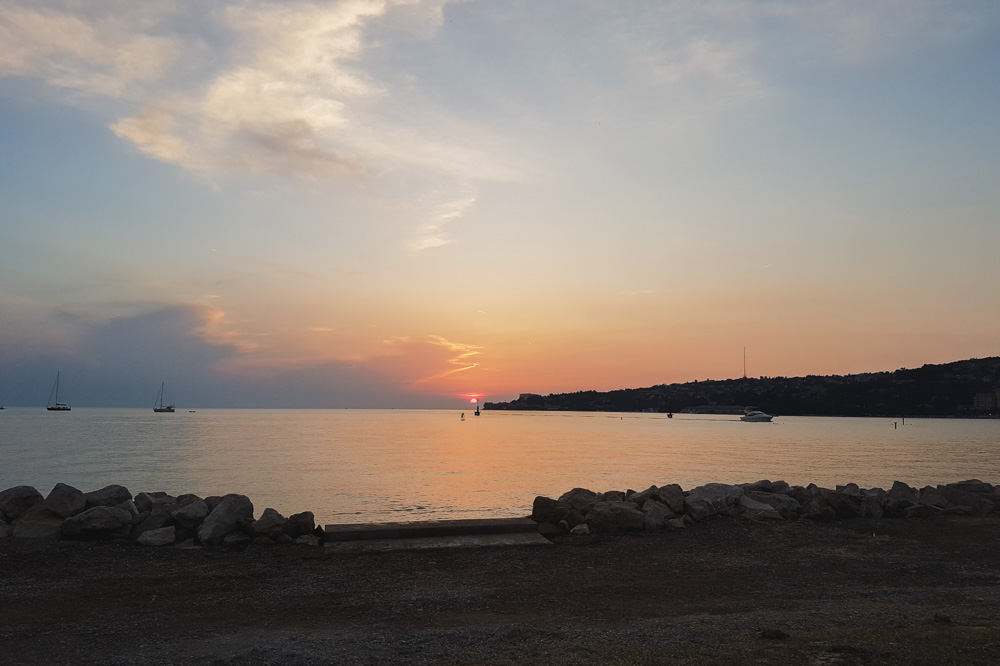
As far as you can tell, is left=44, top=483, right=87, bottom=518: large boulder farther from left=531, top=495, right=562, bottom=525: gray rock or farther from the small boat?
the small boat

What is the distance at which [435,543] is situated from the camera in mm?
11859

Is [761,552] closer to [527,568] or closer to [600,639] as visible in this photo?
[527,568]

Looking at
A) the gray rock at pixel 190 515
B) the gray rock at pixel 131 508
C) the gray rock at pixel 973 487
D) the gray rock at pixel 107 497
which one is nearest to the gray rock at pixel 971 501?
the gray rock at pixel 973 487

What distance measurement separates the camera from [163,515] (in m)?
12.6

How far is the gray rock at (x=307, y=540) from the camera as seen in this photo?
12078 millimetres

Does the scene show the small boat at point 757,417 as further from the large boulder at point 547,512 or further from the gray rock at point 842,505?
the large boulder at point 547,512

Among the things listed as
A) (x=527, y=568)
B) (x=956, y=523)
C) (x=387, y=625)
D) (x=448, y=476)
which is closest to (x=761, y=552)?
(x=527, y=568)

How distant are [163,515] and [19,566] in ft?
8.28

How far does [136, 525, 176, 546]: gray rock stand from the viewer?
11.8m

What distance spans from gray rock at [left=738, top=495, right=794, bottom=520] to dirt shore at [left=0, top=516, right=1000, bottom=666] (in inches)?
50.5

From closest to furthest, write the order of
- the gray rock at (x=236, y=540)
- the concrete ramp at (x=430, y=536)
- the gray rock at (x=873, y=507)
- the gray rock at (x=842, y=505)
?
the concrete ramp at (x=430, y=536) < the gray rock at (x=236, y=540) < the gray rock at (x=842, y=505) < the gray rock at (x=873, y=507)

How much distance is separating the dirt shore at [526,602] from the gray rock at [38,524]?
683mm

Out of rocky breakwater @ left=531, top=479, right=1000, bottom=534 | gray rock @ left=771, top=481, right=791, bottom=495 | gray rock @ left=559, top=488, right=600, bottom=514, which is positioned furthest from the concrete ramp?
gray rock @ left=771, top=481, right=791, bottom=495

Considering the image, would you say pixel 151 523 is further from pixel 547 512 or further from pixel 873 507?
pixel 873 507
